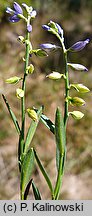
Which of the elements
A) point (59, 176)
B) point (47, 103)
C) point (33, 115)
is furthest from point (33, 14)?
point (47, 103)

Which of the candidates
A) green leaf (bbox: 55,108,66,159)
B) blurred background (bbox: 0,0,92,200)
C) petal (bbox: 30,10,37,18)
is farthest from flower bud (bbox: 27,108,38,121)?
blurred background (bbox: 0,0,92,200)

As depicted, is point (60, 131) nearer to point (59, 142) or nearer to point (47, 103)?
point (59, 142)

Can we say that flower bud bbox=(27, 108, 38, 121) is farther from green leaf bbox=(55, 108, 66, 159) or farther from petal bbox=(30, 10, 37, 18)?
petal bbox=(30, 10, 37, 18)

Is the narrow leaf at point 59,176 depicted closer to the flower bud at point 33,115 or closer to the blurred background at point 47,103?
the flower bud at point 33,115

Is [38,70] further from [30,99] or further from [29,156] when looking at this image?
[29,156]

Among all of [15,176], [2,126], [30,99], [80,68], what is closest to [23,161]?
[80,68]

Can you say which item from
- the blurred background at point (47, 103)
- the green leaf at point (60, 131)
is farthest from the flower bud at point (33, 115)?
the blurred background at point (47, 103)
